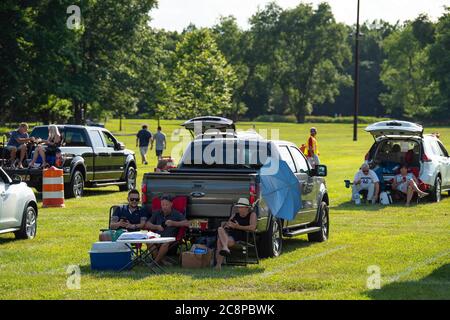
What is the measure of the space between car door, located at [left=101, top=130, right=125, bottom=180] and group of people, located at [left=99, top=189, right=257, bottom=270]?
47.8ft

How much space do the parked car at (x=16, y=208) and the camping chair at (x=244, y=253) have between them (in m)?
3.69

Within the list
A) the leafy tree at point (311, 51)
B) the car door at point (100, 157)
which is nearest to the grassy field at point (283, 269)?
the car door at point (100, 157)

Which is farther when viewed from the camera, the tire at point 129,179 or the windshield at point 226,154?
the tire at point 129,179

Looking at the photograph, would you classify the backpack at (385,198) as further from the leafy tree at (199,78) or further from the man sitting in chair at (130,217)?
the leafy tree at (199,78)

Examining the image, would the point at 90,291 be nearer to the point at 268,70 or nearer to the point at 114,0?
the point at 114,0

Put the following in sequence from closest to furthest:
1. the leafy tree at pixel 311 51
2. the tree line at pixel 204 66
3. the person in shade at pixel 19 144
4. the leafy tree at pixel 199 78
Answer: the person in shade at pixel 19 144, the tree line at pixel 204 66, the leafy tree at pixel 199 78, the leafy tree at pixel 311 51

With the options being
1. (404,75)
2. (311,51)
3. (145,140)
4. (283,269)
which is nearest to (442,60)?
(311,51)

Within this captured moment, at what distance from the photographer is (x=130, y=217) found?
1581cm

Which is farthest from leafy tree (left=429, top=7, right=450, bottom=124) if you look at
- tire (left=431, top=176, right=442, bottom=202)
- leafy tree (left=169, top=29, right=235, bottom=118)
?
tire (left=431, top=176, right=442, bottom=202)

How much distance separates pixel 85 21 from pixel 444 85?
44.8 metres

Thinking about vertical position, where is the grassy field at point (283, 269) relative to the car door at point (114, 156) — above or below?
below

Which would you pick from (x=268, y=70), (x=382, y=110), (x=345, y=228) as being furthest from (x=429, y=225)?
(x=382, y=110)

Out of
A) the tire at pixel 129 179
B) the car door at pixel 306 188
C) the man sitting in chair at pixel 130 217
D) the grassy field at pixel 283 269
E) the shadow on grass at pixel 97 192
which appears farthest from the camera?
the tire at pixel 129 179

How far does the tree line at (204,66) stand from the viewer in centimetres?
6294
